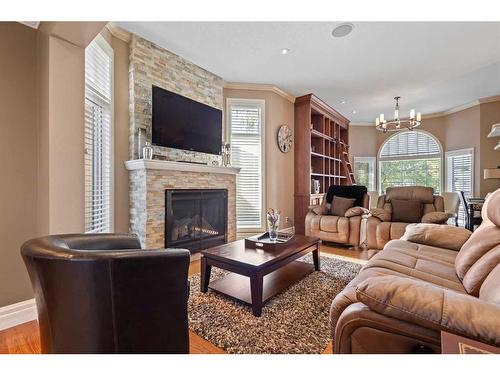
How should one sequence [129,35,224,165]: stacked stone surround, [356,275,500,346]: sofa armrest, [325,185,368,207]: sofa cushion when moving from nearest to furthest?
[356,275,500,346]: sofa armrest
[129,35,224,165]: stacked stone surround
[325,185,368,207]: sofa cushion

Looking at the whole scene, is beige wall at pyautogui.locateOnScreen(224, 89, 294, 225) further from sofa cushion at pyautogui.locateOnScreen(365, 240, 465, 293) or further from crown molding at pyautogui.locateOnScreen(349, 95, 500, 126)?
crown molding at pyautogui.locateOnScreen(349, 95, 500, 126)

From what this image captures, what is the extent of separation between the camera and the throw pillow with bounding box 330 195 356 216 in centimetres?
418

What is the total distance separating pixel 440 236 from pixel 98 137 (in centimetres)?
347

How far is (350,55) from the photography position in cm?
341

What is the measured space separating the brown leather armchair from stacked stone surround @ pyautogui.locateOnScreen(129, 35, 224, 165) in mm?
1994

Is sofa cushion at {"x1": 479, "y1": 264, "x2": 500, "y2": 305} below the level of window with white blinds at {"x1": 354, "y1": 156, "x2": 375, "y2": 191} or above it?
below

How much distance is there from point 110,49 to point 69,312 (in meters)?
2.84

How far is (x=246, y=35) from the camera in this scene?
2.95 metres

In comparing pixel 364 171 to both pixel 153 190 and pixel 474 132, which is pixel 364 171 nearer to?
pixel 474 132

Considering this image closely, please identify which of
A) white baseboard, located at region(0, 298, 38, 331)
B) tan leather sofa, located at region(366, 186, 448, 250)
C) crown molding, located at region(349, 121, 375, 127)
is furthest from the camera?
crown molding, located at region(349, 121, 375, 127)

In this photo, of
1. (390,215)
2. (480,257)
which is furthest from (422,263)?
(390,215)

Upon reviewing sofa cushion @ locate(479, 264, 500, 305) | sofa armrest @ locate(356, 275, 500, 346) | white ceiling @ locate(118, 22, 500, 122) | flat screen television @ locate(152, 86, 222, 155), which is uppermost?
white ceiling @ locate(118, 22, 500, 122)

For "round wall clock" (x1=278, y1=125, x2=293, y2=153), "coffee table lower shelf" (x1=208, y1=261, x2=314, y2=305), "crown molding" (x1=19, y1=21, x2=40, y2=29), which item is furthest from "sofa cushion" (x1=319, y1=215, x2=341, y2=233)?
"crown molding" (x1=19, y1=21, x2=40, y2=29)

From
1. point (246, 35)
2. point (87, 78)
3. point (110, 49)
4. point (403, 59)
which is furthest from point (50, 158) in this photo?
point (403, 59)
